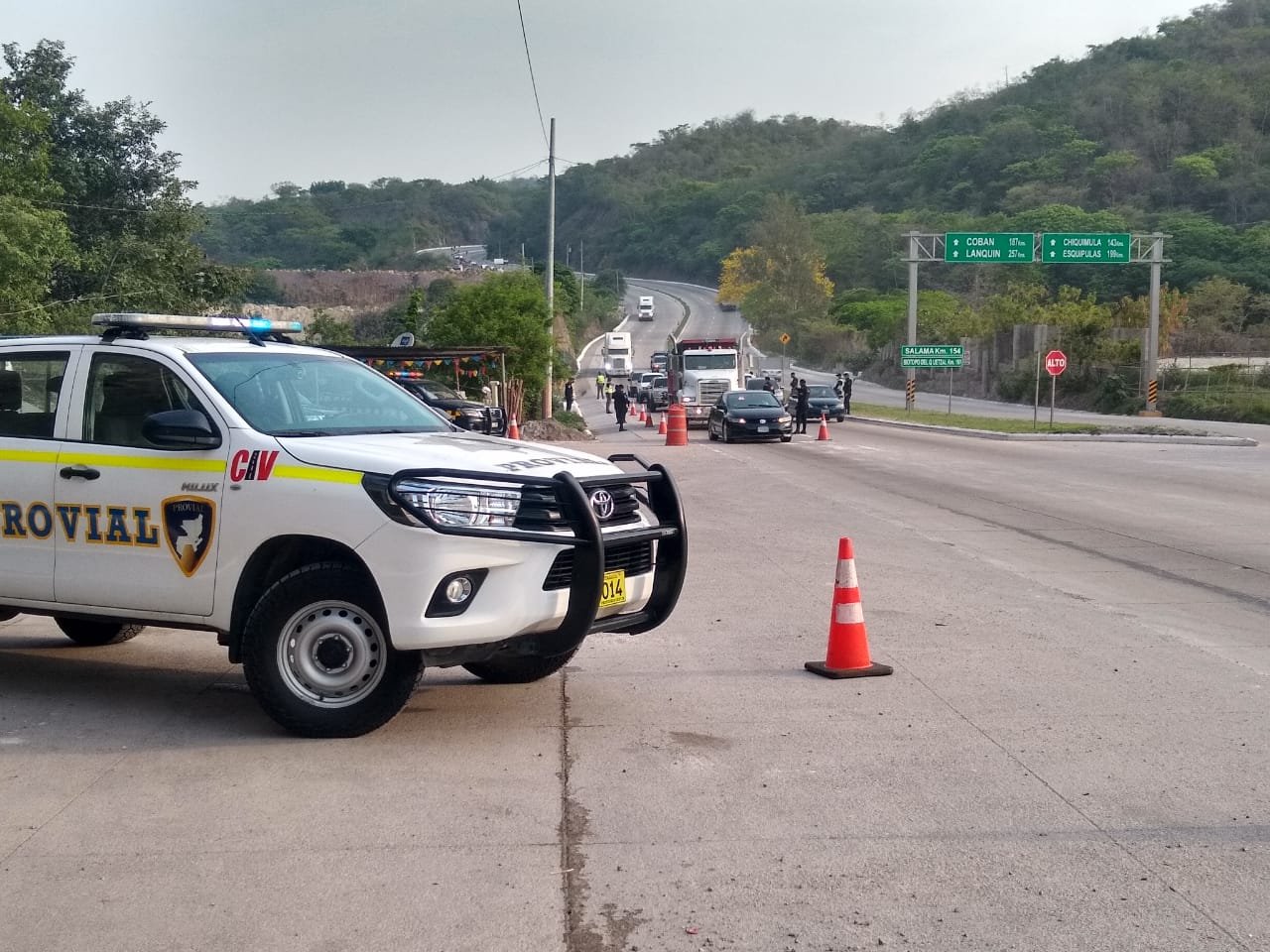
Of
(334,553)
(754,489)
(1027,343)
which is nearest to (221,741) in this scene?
(334,553)

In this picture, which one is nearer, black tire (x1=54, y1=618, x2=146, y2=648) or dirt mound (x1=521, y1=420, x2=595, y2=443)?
black tire (x1=54, y1=618, x2=146, y2=648)

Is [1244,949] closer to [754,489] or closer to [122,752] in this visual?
[122,752]

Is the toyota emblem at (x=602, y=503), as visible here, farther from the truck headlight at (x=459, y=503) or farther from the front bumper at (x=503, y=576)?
the truck headlight at (x=459, y=503)

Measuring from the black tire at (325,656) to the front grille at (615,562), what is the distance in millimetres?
751

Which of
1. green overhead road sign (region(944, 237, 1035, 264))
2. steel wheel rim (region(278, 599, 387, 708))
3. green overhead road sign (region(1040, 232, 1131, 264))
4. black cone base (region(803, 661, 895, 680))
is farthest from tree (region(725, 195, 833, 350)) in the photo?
steel wheel rim (region(278, 599, 387, 708))

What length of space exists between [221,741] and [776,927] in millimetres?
3430

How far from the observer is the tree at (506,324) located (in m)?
39.0

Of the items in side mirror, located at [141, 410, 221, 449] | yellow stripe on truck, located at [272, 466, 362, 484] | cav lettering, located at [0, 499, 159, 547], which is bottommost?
cav lettering, located at [0, 499, 159, 547]

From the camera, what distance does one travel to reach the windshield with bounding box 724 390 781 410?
3650 centimetres

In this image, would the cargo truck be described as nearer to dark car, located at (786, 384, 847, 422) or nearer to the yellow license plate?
dark car, located at (786, 384, 847, 422)

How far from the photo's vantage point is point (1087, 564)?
44.3 ft

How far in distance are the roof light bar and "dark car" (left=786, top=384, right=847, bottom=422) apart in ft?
131

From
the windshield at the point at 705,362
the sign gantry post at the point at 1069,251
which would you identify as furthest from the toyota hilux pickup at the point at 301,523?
the sign gantry post at the point at 1069,251

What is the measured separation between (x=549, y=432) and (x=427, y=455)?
1277 inches
